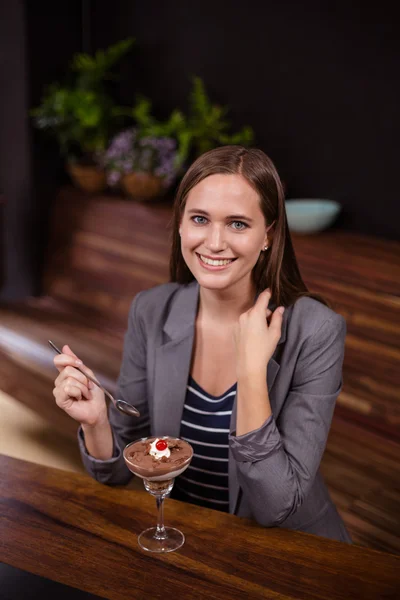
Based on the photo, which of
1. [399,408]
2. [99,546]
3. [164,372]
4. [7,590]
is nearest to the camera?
[7,590]

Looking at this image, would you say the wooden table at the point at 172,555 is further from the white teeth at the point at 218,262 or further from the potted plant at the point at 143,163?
the potted plant at the point at 143,163

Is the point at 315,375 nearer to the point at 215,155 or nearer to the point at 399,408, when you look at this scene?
the point at 215,155

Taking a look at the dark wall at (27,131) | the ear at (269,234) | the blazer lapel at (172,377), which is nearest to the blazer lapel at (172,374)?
the blazer lapel at (172,377)

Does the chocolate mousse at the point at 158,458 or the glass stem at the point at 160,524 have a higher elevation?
the chocolate mousse at the point at 158,458

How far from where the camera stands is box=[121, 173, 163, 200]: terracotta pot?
13.9 ft

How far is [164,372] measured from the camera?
6.24 ft

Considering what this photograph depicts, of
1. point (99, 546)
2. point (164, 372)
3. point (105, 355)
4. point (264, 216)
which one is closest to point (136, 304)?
point (164, 372)

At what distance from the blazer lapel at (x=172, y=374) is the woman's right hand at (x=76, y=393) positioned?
0.86 feet

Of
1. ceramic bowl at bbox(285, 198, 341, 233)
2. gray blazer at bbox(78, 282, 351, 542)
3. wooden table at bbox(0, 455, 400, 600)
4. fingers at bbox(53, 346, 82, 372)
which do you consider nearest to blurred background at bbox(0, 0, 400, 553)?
ceramic bowl at bbox(285, 198, 341, 233)

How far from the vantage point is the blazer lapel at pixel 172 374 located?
6.19 feet

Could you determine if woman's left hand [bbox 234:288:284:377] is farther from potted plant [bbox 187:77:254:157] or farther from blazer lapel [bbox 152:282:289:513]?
potted plant [bbox 187:77:254:157]

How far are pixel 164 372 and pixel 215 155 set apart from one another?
0.57 m

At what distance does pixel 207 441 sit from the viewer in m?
1.87

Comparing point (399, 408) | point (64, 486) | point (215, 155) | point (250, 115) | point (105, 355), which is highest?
point (215, 155)
